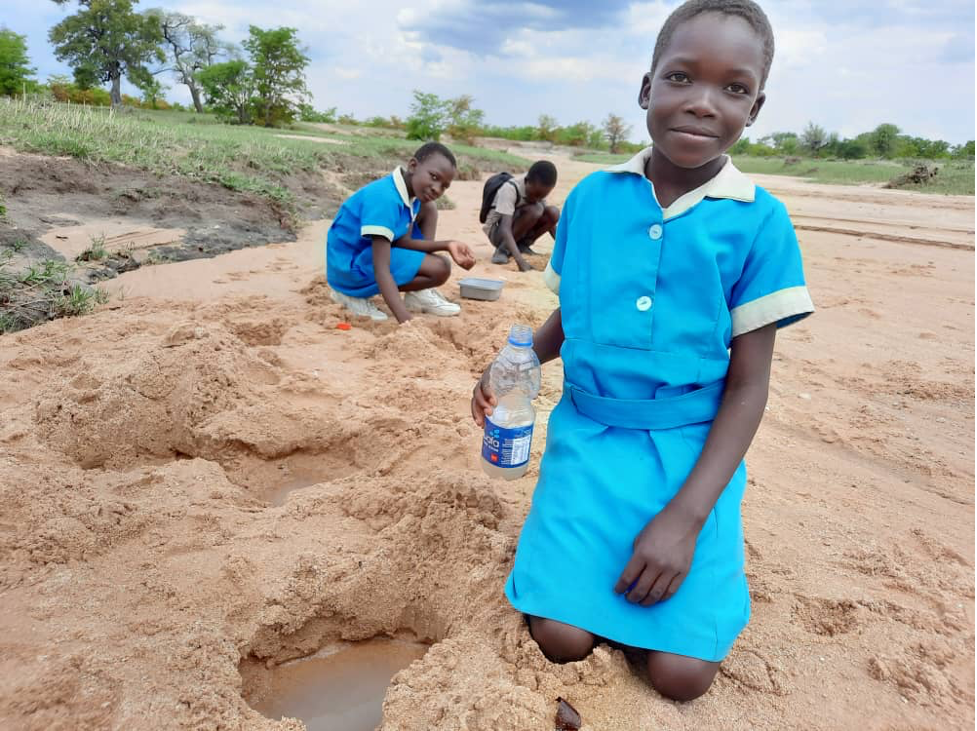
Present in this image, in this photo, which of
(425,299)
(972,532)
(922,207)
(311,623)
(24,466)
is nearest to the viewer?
(311,623)

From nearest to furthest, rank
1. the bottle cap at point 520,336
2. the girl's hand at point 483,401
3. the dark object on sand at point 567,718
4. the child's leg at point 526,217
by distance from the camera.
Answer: the dark object on sand at point 567,718 < the bottle cap at point 520,336 < the girl's hand at point 483,401 < the child's leg at point 526,217

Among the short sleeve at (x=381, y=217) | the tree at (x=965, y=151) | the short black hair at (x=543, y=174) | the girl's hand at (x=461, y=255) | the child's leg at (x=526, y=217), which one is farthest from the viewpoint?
the tree at (x=965, y=151)

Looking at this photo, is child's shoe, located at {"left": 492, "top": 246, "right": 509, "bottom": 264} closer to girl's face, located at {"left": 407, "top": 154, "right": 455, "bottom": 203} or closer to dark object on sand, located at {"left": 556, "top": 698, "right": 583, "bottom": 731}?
girl's face, located at {"left": 407, "top": 154, "right": 455, "bottom": 203}

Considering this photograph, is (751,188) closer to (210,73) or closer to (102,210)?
(102,210)

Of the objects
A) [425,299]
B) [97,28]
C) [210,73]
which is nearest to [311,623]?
[425,299]

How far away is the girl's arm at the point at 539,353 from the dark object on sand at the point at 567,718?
2.41 ft

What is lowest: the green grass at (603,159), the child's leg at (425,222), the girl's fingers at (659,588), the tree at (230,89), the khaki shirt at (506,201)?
the girl's fingers at (659,588)

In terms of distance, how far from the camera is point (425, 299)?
13.9 feet

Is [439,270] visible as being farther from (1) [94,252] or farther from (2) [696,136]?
(2) [696,136]

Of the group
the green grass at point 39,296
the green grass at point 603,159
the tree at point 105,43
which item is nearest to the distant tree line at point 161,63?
the tree at point 105,43

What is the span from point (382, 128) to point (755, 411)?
121 ft

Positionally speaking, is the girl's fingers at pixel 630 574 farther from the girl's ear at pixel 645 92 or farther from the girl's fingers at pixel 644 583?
the girl's ear at pixel 645 92

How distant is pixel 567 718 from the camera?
1.27 metres

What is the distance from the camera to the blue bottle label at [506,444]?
164 centimetres
